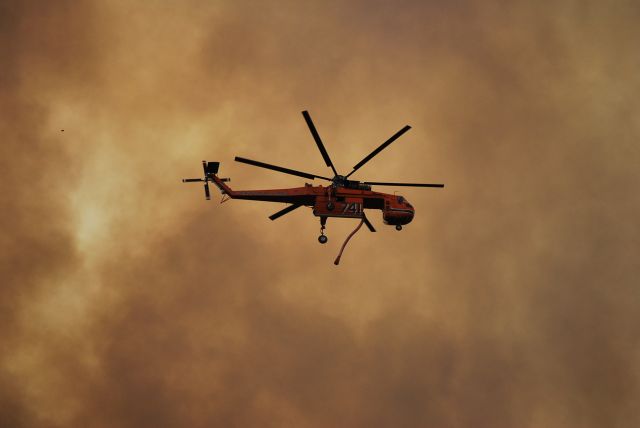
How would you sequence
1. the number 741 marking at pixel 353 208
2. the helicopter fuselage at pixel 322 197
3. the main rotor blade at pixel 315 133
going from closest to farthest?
1. the main rotor blade at pixel 315 133
2. the helicopter fuselage at pixel 322 197
3. the number 741 marking at pixel 353 208

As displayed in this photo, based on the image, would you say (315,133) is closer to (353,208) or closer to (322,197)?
(322,197)

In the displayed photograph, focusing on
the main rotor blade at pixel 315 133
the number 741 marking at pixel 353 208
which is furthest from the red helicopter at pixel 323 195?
the main rotor blade at pixel 315 133

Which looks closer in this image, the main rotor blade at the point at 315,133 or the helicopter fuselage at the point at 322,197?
the main rotor blade at the point at 315,133

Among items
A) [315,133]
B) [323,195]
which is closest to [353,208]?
[323,195]

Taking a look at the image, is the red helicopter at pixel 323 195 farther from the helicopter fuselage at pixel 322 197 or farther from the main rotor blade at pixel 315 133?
the main rotor blade at pixel 315 133

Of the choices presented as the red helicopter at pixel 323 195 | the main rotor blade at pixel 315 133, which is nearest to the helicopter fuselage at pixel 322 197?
the red helicopter at pixel 323 195

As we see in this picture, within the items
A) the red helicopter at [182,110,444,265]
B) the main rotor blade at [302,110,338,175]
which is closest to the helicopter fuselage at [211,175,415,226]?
the red helicopter at [182,110,444,265]

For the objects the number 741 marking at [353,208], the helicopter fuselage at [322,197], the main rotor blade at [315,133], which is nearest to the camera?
the main rotor blade at [315,133]

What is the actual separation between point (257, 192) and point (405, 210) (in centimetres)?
1554

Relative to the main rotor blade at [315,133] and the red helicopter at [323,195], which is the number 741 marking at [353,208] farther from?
the main rotor blade at [315,133]

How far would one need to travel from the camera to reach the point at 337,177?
78.4m

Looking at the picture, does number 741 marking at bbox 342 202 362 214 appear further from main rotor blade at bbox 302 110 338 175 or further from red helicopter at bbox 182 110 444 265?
main rotor blade at bbox 302 110 338 175

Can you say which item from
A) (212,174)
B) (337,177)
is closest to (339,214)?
(337,177)

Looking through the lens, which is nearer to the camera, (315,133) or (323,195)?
(315,133)
